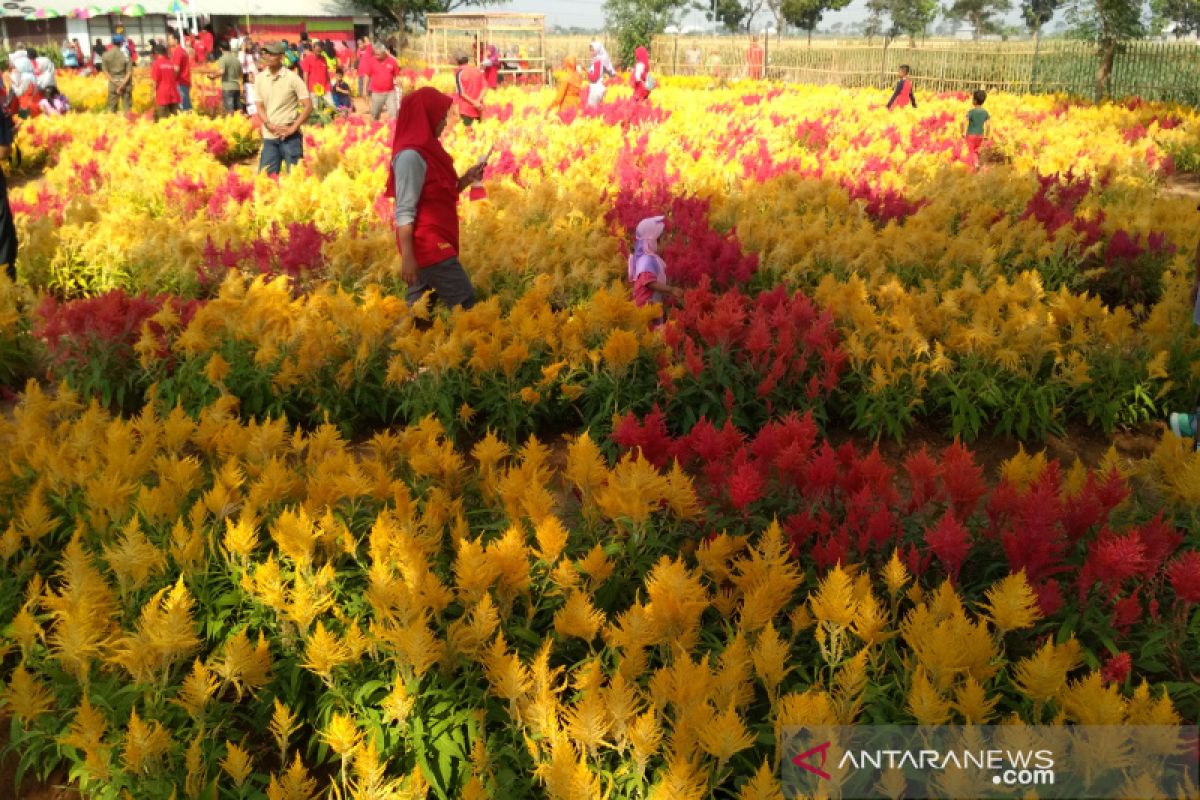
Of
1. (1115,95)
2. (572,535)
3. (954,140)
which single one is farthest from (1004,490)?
(1115,95)

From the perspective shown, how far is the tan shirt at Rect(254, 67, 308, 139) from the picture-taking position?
35.3 feet

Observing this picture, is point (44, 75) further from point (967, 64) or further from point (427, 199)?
point (967, 64)

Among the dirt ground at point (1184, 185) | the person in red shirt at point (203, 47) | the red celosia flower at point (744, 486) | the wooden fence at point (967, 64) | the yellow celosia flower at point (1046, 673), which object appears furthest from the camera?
the person in red shirt at point (203, 47)

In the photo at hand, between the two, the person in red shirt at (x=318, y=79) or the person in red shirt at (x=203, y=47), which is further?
the person in red shirt at (x=203, y=47)

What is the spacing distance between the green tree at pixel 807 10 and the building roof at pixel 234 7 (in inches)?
1926

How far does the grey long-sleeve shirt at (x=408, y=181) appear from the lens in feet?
18.6

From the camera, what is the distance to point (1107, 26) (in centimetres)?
2188

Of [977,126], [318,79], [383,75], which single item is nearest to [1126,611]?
[977,126]

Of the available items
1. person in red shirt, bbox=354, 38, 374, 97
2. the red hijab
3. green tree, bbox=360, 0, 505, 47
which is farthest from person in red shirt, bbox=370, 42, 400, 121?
green tree, bbox=360, 0, 505, 47

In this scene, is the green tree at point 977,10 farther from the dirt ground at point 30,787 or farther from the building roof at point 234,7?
the dirt ground at point 30,787

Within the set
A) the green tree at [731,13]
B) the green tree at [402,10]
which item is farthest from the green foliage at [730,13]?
the green tree at [402,10]

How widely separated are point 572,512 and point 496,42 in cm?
3909

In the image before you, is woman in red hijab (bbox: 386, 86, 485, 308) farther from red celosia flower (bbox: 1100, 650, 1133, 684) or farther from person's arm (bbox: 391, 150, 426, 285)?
red celosia flower (bbox: 1100, 650, 1133, 684)

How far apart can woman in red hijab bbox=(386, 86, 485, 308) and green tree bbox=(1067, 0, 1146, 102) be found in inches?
782
